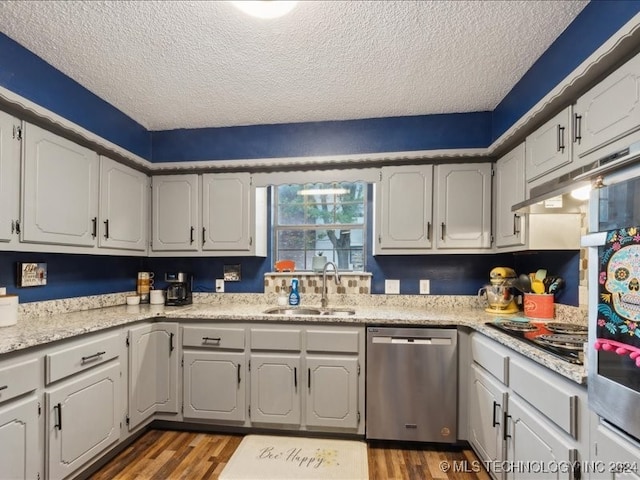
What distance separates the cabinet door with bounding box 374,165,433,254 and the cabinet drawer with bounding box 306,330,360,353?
31.0 inches

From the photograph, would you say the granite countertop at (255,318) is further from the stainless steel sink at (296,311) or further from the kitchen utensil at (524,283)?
the kitchen utensil at (524,283)

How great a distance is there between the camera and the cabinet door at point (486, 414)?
1726mm

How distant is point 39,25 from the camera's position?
5.75 feet

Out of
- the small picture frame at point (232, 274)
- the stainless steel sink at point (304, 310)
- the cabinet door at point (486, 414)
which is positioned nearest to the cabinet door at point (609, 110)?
the cabinet door at point (486, 414)

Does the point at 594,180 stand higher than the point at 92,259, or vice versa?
the point at 594,180

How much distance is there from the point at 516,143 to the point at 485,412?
5.75 feet

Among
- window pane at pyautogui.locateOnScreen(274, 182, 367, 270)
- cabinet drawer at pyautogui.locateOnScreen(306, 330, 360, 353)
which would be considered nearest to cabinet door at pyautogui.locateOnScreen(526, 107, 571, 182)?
window pane at pyautogui.locateOnScreen(274, 182, 367, 270)

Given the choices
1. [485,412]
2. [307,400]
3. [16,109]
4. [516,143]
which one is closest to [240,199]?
[16,109]

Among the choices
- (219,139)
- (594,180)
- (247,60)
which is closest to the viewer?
(594,180)

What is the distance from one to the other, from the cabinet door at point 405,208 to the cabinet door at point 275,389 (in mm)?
1178

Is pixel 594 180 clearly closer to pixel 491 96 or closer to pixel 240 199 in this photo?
pixel 491 96

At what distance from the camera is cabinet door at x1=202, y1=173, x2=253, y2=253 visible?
9.32 ft

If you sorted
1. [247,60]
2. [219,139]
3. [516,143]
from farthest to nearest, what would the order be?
1. [219,139]
2. [516,143]
3. [247,60]

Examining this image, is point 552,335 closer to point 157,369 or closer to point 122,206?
point 157,369
